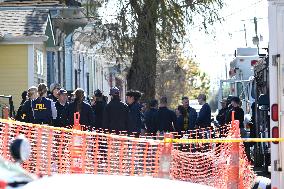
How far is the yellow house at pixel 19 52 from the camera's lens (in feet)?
93.4

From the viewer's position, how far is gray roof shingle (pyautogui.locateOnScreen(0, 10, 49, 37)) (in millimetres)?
28594

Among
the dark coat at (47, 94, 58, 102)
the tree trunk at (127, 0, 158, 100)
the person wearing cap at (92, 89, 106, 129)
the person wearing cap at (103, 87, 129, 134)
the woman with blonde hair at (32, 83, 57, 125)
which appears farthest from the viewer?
the tree trunk at (127, 0, 158, 100)

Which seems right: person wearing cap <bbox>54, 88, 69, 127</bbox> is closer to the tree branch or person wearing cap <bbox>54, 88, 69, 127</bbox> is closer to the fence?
the fence

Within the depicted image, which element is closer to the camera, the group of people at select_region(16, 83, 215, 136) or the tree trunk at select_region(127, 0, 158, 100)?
the group of people at select_region(16, 83, 215, 136)

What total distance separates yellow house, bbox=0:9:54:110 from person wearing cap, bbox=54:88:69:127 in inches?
419

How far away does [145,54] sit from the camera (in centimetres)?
2745

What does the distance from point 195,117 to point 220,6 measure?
826 centimetres

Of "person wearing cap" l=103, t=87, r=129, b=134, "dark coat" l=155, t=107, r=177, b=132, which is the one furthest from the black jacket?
"dark coat" l=155, t=107, r=177, b=132

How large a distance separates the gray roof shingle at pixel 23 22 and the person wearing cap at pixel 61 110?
1083cm

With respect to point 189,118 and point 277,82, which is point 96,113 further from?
point 277,82

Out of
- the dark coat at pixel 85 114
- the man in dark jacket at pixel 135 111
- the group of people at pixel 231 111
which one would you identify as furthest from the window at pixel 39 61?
the dark coat at pixel 85 114

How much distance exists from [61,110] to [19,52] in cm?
1150

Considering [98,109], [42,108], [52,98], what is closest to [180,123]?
[98,109]

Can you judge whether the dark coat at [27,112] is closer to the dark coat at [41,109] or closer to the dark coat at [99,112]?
the dark coat at [41,109]
